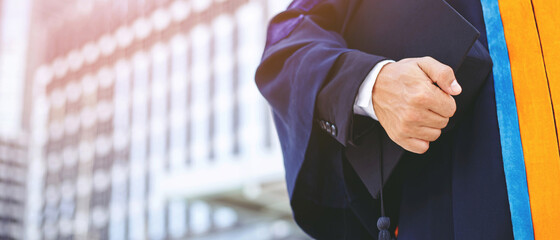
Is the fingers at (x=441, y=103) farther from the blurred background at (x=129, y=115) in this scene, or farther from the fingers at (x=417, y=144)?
the blurred background at (x=129, y=115)

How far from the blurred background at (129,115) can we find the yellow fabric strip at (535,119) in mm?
21901

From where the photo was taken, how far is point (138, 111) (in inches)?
1435

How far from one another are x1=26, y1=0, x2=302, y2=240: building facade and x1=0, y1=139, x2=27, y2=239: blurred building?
0.93 metres

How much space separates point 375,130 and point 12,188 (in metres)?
49.7

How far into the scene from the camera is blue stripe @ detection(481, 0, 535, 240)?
690mm

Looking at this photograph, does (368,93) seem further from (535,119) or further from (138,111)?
(138,111)

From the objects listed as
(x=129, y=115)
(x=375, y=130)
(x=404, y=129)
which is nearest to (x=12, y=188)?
(x=129, y=115)

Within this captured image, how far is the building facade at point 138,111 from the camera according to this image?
29.8 m

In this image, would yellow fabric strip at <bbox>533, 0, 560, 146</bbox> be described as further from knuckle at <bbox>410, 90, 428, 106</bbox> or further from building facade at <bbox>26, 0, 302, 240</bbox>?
building facade at <bbox>26, 0, 302, 240</bbox>

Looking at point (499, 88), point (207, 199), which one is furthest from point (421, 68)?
point (207, 199)

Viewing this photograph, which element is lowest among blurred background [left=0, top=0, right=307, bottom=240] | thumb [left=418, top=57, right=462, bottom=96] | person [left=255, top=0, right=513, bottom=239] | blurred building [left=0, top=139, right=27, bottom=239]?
blurred building [left=0, top=139, right=27, bottom=239]

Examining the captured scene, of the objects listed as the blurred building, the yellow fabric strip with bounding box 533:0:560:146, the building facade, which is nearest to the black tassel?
the yellow fabric strip with bounding box 533:0:560:146

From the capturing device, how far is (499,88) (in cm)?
75

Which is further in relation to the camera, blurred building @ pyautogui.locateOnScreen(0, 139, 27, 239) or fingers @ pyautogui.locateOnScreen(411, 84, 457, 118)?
blurred building @ pyautogui.locateOnScreen(0, 139, 27, 239)
